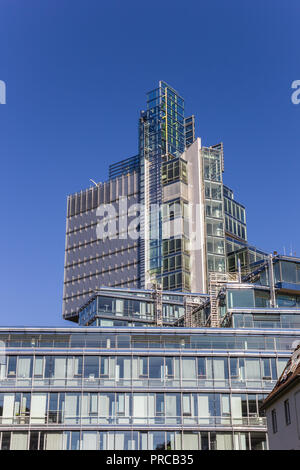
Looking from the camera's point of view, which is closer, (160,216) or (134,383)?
(134,383)

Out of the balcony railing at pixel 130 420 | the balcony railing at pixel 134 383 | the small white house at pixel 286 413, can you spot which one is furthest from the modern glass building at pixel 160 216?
the small white house at pixel 286 413

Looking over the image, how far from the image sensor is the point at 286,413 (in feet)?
172

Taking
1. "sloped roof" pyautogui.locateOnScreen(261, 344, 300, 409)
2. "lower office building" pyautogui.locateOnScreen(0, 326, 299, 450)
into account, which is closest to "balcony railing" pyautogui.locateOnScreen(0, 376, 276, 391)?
"lower office building" pyautogui.locateOnScreen(0, 326, 299, 450)

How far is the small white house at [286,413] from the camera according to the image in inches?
1948

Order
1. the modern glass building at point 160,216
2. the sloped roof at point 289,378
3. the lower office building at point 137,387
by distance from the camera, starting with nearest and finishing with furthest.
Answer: the sloped roof at point 289,378, the lower office building at point 137,387, the modern glass building at point 160,216

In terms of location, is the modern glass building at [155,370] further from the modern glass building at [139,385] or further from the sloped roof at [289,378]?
the sloped roof at [289,378]

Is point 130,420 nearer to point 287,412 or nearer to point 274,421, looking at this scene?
point 274,421

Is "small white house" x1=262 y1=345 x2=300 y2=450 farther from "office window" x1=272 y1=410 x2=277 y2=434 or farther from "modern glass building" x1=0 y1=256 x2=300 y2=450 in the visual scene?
"modern glass building" x1=0 y1=256 x2=300 y2=450

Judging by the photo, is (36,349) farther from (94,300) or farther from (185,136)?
(185,136)

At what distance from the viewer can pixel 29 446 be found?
221ft

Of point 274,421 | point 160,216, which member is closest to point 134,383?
point 274,421

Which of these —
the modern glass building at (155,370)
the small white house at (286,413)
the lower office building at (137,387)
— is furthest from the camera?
the modern glass building at (155,370)

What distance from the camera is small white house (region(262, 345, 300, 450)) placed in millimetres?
49469

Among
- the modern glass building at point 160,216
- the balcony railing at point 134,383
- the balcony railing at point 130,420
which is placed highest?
the modern glass building at point 160,216
